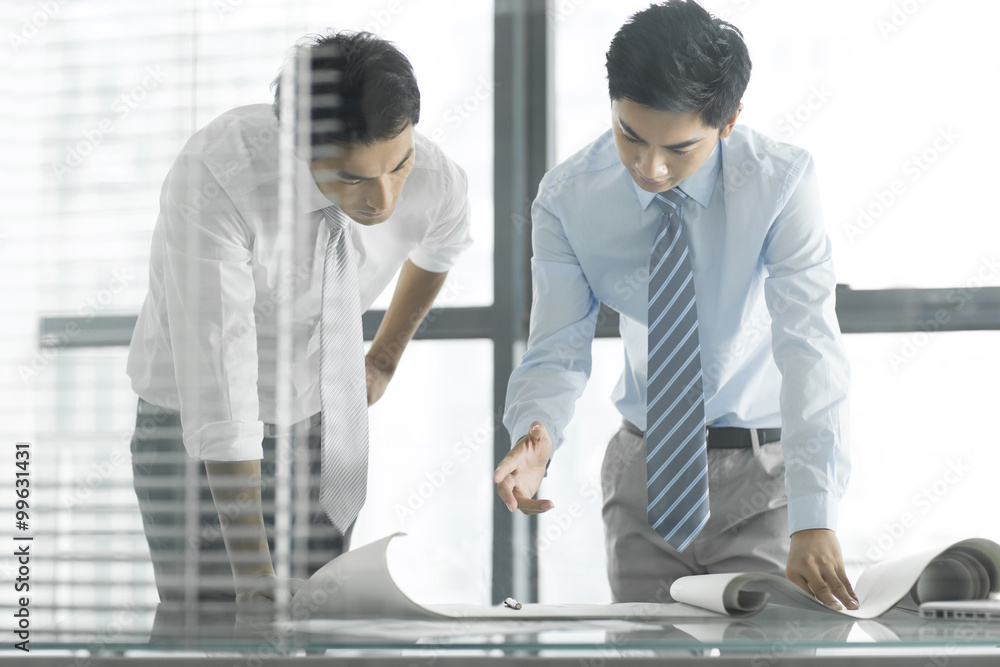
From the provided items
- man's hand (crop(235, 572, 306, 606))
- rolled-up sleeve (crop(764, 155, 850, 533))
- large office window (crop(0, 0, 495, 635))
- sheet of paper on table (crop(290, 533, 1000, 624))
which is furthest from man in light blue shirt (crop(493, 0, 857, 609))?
large office window (crop(0, 0, 495, 635))

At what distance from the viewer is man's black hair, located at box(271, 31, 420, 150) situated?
1197 mm

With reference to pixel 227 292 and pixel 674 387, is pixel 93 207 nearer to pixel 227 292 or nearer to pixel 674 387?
pixel 227 292

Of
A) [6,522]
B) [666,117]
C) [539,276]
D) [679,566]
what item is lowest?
[679,566]

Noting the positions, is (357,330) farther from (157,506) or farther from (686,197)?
(686,197)

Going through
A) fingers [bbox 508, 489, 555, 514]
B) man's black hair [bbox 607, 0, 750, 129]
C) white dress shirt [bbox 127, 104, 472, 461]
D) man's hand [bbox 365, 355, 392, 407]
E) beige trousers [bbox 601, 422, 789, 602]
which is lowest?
beige trousers [bbox 601, 422, 789, 602]

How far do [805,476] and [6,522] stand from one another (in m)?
1.05

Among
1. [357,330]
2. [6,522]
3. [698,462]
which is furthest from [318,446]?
[698,462]

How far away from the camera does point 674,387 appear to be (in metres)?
1.25

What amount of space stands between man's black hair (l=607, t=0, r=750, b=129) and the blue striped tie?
217mm

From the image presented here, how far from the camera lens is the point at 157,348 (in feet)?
3.74

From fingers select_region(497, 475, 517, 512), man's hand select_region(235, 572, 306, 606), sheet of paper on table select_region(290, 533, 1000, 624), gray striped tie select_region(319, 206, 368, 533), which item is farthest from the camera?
gray striped tie select_region(319, 206, 368, 533)

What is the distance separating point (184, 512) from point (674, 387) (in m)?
0.78

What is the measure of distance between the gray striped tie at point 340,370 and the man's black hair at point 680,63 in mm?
517

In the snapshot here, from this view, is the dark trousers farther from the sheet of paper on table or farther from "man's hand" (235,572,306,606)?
the sheet of paper on table
